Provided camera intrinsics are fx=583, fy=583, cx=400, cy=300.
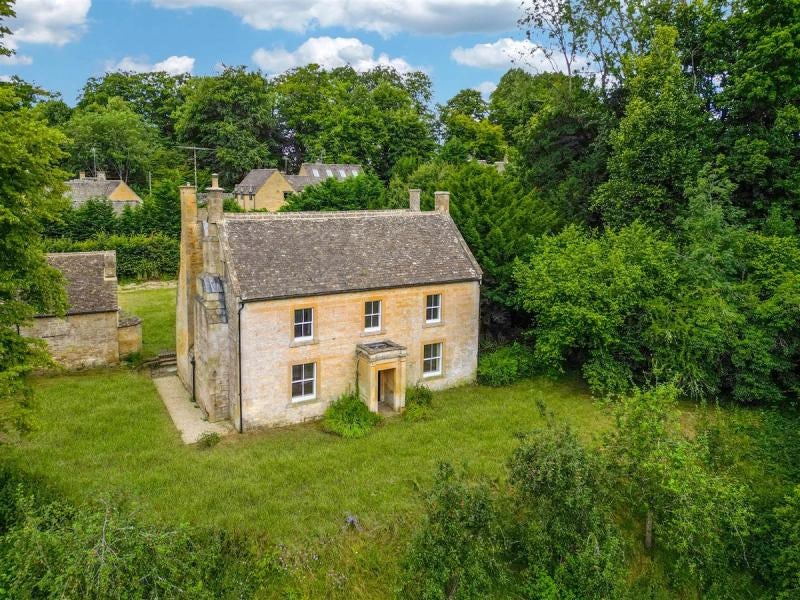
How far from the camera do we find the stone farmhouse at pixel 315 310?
24.4m

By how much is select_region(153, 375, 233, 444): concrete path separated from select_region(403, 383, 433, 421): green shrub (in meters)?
7.72

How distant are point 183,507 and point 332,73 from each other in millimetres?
93879

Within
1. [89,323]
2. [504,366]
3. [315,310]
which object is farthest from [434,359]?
[89,323]

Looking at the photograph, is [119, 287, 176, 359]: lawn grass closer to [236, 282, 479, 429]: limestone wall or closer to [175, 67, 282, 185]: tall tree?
[236, 282, 479, 429]: limestone wall

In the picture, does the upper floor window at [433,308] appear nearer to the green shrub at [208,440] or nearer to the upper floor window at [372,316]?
the upper floor window at [372,316]

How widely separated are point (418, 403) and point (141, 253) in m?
37.8

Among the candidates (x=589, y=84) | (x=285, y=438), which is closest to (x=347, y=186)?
(x=589, y=84)

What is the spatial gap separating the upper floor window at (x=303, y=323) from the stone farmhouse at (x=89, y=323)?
511 inches

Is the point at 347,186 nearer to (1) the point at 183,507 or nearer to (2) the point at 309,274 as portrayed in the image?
(2) the point at 309,274

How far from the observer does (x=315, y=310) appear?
2525 cm

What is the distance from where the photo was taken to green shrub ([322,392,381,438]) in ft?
79.2

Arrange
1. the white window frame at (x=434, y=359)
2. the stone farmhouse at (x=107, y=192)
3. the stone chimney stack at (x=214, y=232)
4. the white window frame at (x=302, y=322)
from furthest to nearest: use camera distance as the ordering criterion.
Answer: the stone farmhouse at (x=107, y=192) → the white window frame at (x=434, y=359) → the stone chimney stack at (x=214, y=232) → the white window frame at (x=302, y=322)

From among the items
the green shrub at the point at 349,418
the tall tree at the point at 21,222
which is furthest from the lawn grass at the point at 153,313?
the tall tree at the point at 21,222

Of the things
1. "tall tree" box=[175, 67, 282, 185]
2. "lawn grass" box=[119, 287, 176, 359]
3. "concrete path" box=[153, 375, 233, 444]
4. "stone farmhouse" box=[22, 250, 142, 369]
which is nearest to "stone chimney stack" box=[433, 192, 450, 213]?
"concrete path" box=[153, 375, 233, 444]
